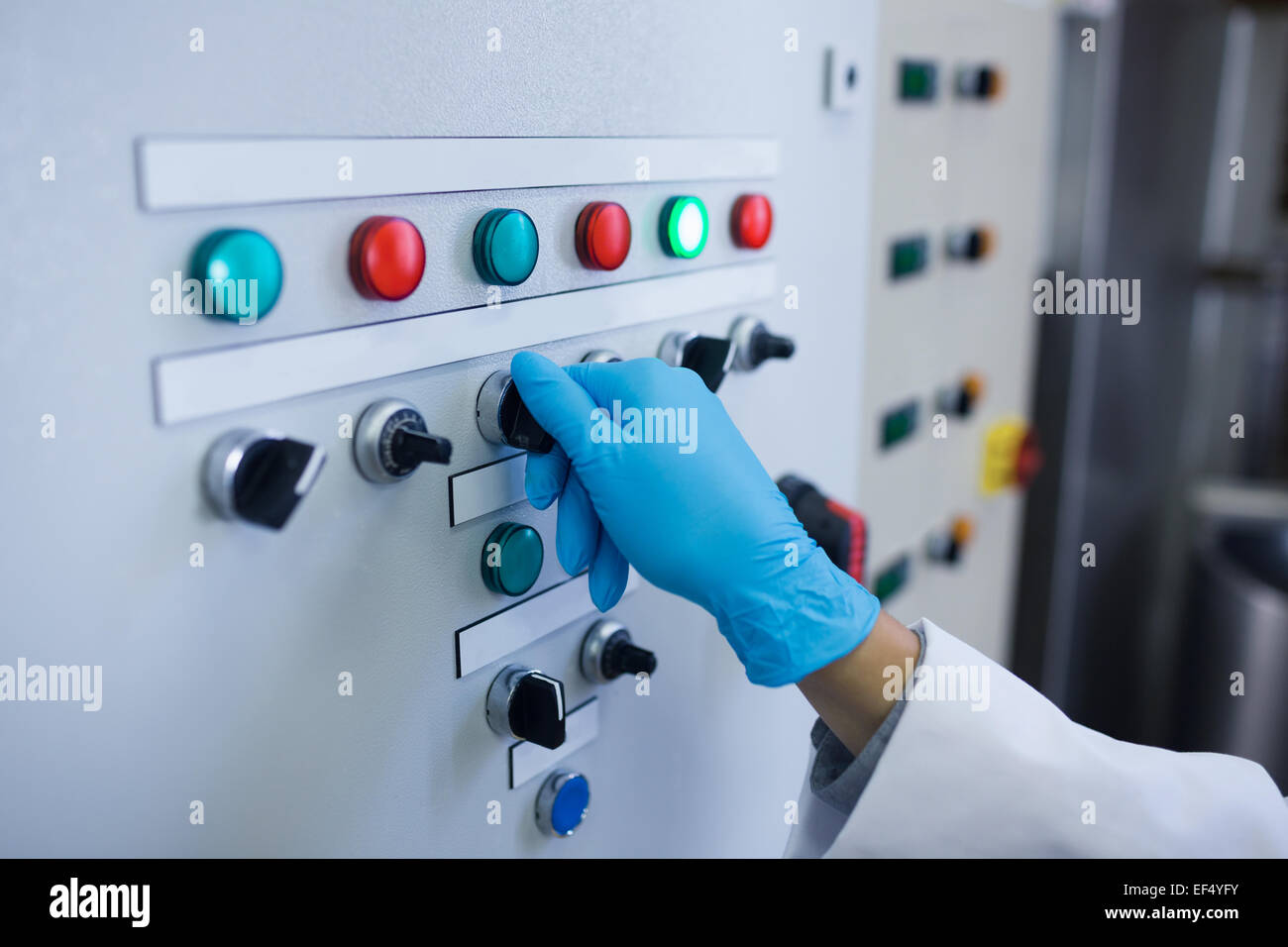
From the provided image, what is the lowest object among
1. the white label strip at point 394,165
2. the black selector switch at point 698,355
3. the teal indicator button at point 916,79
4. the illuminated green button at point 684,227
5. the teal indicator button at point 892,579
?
the teal indicator button at point 892,579

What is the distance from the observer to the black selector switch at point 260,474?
47cm

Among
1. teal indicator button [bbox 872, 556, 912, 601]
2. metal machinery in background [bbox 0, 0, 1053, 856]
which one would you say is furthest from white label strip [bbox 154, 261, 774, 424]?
teal indicator button [bbox 872, 556, 912, 601]

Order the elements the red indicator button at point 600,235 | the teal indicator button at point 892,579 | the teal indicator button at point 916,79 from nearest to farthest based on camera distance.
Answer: the red indicator button at point 600,235 < the teal indicator button at point 916,79 < the teal indicator button at point 892,579

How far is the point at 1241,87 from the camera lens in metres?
1.94

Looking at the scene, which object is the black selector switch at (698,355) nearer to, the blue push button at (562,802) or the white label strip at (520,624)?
the white label strip at (520,624)

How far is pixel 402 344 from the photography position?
55cm

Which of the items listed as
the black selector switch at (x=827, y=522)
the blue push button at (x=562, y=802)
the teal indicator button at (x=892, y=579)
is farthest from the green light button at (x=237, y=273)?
the teal indicator button at (x=892, y=579)

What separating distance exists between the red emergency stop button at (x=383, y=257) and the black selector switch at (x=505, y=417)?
0.09 meters

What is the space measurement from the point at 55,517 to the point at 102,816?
147 millimetres

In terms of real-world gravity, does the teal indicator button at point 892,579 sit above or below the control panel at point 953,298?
below

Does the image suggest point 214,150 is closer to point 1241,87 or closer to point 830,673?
point 830,673

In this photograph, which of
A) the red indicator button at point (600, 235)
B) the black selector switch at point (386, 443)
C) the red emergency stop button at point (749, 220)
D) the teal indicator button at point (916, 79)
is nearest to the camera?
the black selector switch at point (386, 443)

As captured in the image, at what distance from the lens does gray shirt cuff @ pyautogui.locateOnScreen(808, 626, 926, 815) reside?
2.26 ft

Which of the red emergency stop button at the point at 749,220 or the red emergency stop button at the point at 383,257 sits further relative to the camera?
the red emergency stop button at the point at 749,220
